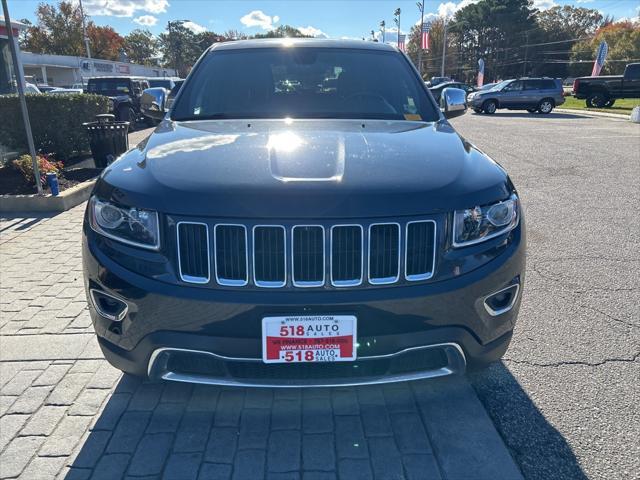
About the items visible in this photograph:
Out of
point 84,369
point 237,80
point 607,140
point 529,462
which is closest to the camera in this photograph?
point 529,462

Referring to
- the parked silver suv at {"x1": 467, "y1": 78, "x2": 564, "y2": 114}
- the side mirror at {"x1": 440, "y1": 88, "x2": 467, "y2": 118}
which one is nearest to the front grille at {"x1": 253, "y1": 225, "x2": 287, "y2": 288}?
the side mirror at {"x1": 440, "y1": 88, "x2": 467, "y2": 118}

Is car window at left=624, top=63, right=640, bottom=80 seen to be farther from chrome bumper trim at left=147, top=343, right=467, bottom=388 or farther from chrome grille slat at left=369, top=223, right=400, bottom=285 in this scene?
chrome grille slat at left=369, top=223, right=400, bottom=285

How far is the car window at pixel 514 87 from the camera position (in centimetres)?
2470

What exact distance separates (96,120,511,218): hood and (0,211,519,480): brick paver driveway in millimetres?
1105

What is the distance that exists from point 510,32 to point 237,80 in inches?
3399

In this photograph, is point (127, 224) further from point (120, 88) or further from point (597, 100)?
point (597, 100)

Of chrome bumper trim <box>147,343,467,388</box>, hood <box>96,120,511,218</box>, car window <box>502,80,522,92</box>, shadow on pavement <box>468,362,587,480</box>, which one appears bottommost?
shadow on pavement <box>468,362,587,480</box>

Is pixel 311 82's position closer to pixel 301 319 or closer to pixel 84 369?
pixel 301 319

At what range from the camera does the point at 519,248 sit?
88.0 inches

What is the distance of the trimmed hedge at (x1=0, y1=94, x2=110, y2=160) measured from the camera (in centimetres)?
846

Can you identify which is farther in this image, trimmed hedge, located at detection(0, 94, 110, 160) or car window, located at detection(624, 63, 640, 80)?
car window, located at detection(624, 63, 640, 80)

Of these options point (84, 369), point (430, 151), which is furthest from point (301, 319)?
point (84, 369)

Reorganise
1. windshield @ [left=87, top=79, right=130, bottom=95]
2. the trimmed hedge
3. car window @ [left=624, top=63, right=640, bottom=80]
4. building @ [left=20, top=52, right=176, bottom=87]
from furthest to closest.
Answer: building @ [left=20, top=52, right=176, bottom=87]
car window @ [left=624, top=63, right=640, bottom=80]
windshield @ [left=87, top=79, right=130, bottom=95]
the trimmed hedge

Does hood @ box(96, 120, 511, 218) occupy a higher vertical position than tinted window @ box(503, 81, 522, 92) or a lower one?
higher
